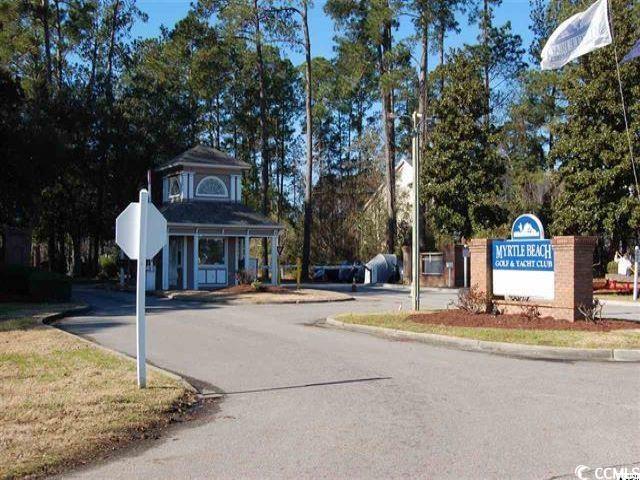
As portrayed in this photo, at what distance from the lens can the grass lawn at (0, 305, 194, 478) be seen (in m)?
6.39

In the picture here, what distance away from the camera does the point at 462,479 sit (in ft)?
18.7

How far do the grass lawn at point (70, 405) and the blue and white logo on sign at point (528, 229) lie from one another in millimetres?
11060

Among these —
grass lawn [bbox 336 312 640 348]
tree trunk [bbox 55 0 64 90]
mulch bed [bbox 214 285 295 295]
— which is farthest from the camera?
tree trunk [bbox 55 0 64 90]

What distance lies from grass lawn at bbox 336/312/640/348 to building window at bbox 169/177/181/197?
71.7 ft

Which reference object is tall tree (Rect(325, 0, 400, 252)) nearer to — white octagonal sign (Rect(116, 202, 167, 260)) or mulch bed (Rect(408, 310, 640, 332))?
mulch bed (Rect(408, 310, 640, 332))

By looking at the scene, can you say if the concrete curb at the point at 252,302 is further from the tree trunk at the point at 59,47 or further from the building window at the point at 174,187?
the tree trunk at the point at 59,47

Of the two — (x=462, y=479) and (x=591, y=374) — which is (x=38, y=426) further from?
(x=591, y=374)

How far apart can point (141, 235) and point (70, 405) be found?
7.43 feet

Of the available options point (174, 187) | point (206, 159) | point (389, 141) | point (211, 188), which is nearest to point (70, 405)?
point (211, 188)

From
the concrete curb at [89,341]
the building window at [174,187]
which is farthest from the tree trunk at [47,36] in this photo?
the concrete curb at [89,341]

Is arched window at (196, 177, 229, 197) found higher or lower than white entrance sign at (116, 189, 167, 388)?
higher

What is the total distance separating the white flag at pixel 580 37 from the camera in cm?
1798

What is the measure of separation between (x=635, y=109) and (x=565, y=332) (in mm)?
19149

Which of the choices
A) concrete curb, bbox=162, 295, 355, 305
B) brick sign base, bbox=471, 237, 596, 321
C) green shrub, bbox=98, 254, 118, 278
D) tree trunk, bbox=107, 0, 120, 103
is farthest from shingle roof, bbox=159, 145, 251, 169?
brick sign base, bbox=471, 237, 596, 321
